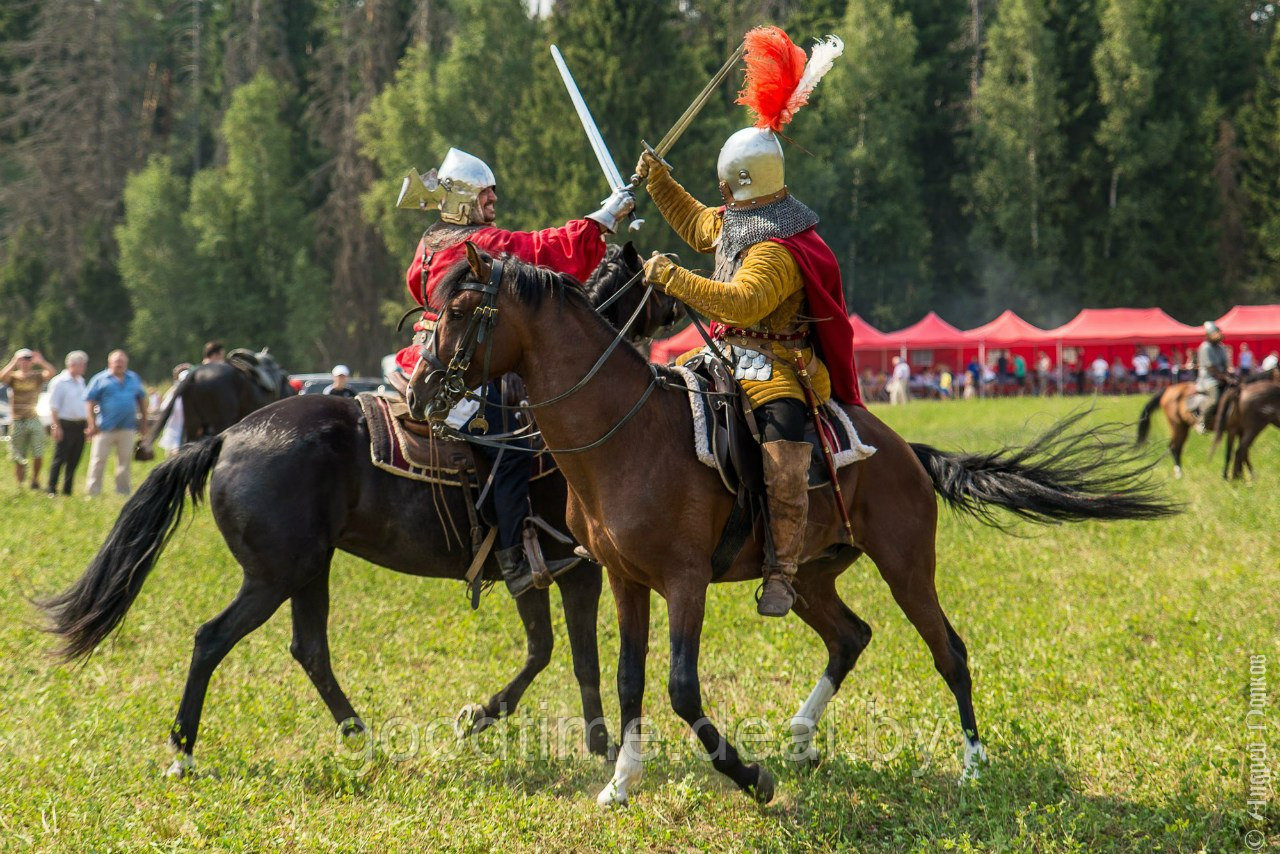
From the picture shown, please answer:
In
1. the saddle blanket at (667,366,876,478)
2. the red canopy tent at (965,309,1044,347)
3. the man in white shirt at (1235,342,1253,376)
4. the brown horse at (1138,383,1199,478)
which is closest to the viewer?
the saddle blanket at (667,366,876,478)

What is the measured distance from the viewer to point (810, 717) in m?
6.39

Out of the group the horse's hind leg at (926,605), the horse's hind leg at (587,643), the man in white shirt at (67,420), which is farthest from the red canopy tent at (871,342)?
the horse's hind leg at (926,605)

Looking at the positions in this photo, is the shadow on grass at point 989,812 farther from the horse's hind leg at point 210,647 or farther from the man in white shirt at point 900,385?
the man in white shirt at point 900,385

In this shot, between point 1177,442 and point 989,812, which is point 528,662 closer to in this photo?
point 989,812

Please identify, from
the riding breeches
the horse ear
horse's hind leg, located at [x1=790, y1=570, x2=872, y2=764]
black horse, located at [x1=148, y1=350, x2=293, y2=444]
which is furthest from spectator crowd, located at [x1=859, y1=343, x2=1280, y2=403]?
the horse ear

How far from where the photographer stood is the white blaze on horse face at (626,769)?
5547 mm

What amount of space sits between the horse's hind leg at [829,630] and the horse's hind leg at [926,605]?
0.43 m

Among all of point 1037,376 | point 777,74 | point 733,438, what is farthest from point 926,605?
point 1037,376

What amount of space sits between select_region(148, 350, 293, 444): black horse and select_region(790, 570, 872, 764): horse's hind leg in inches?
420

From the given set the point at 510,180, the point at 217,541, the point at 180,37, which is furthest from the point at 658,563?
the point at 180,37

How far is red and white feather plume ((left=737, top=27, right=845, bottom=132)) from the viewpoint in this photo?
5.73 meters

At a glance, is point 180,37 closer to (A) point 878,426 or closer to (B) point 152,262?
(B) point 152,262

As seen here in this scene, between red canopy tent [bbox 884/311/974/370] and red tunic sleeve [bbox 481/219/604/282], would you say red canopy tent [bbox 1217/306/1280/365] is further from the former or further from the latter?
red tunic sleeve [bbox 481/219/604/282]

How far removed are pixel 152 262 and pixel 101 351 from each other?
5.28 m
